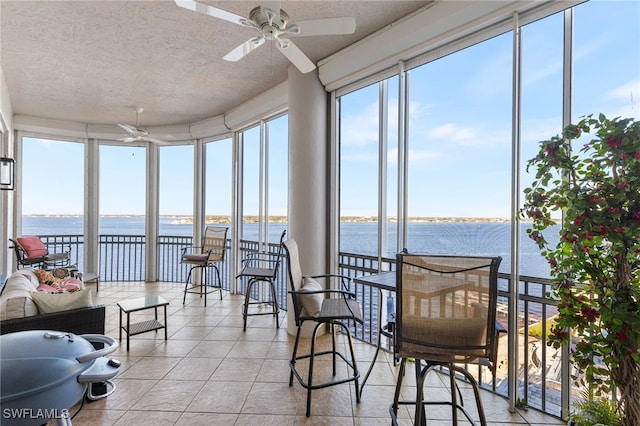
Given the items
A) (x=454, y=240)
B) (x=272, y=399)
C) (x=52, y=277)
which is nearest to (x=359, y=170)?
Result: (x=454, y=240)

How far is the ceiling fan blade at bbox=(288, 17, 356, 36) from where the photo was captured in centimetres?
203

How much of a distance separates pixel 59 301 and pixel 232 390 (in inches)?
56.3

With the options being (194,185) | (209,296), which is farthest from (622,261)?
(194,185)

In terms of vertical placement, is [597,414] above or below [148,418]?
above

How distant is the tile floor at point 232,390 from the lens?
2.08m

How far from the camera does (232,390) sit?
2400 mm

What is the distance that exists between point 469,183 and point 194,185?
16.5 feet

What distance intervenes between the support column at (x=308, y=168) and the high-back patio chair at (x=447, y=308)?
199 centimetres

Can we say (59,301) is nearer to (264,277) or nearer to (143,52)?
(264,277)

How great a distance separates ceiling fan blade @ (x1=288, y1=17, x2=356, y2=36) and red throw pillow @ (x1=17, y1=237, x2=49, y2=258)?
18.6ft

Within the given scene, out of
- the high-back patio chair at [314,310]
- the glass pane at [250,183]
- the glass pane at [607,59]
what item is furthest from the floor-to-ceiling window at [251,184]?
the glass pane at [607,59]

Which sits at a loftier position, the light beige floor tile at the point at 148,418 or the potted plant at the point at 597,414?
the potted plant at the point at 597,414

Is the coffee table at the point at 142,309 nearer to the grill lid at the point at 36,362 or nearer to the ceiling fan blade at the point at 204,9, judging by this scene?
the grill lid at the point at 36,362

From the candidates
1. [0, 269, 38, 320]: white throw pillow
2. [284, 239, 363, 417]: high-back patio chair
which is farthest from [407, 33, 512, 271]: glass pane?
[0, 269, 38, 320]: white throw pillow
